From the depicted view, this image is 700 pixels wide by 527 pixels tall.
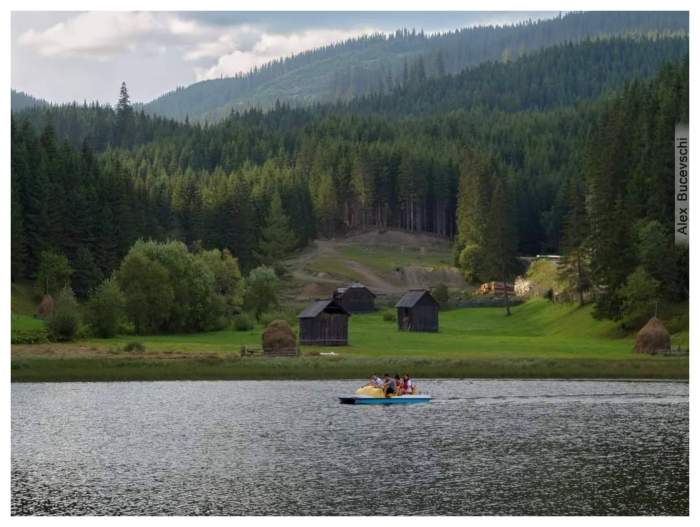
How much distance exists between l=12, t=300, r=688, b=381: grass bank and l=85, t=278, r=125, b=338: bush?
140 centimetres

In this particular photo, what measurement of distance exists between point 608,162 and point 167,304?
159 ft

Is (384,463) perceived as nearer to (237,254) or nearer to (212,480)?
(212,480)

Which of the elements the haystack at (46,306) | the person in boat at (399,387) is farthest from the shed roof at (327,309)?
the person in boat at (399,387)

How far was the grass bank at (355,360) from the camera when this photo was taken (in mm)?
83938

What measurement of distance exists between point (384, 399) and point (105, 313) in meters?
40.8

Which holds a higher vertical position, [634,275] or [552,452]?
[634,275]

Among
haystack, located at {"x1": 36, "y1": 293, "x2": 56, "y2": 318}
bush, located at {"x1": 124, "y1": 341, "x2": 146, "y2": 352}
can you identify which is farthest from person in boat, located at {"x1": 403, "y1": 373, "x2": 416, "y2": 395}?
haystack, located at {"x1": 36, "y1": 293, "x2": 56, "y2": 318}

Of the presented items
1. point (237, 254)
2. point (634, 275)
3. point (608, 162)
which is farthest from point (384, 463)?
point (237, 254)

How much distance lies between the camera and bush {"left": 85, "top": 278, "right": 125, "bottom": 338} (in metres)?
105

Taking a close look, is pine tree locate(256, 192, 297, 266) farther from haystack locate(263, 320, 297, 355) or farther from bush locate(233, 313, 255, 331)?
haystack locate(263, 320, 297, 355)

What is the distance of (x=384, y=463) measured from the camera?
52031 millimetres

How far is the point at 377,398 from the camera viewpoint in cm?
7256

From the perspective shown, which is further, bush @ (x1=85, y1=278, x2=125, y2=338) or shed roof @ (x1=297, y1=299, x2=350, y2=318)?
shed roof @ (x1=297, y1=299, x2=350, y2=318)

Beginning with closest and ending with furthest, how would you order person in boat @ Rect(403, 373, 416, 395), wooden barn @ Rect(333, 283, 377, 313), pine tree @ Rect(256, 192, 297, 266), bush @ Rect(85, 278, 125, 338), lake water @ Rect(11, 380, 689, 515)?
1. lake water @ Rect(11, 380, 689, 515)
2. person in boat @ Rect(403, 373, 416, 395)
3. bush @ Rect(85, 278, 125, 338)
4. wooden barn @ Rect(333, 283, 377, 313)
5. pine tree @ Rect(256, 192, 297, 266)
